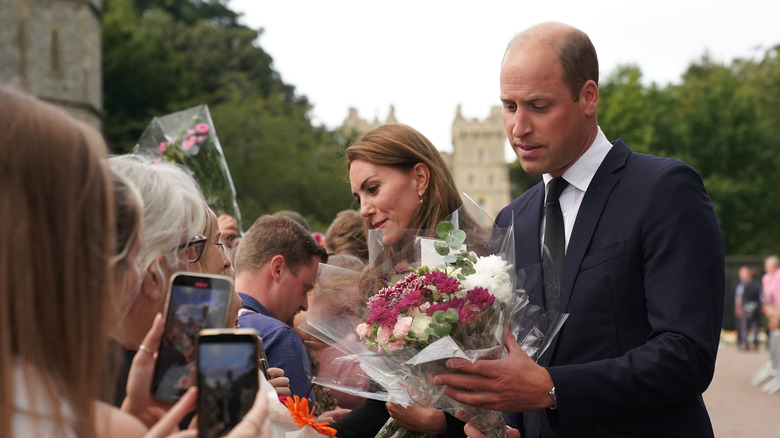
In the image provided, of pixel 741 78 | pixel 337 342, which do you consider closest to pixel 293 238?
pixel 337 342

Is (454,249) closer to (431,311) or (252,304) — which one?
(431,311)

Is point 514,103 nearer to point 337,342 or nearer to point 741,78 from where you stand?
point 337,342

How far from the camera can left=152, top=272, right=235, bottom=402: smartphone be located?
6.42 ft

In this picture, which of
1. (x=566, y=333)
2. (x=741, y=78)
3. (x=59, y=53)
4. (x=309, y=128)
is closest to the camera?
(x=566, y=333)

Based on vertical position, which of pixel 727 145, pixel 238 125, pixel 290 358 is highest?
pixel 290 358

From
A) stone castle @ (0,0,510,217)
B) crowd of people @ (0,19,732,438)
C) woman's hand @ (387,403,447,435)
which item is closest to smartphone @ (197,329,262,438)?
crowd of people @ (0,19,732,438)

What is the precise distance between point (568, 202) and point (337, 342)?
1.01 metres

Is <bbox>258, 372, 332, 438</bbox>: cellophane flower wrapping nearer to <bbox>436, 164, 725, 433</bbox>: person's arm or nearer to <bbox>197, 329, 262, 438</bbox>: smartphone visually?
<bbox>436, 164, 725, 433</bbox>: person's arm

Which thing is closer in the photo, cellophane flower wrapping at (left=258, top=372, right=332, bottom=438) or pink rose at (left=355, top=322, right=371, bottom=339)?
cellophane flower wrapping at (left=258, top=372, right=332, bottom=438)

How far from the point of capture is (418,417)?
3.18 metres

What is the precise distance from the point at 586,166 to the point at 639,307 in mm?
602

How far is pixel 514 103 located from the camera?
3.25 m

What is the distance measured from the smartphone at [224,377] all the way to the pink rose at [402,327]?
100cm

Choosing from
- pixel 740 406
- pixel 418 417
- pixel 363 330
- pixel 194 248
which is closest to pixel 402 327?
pixel 363 330
